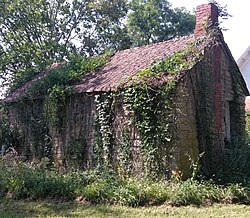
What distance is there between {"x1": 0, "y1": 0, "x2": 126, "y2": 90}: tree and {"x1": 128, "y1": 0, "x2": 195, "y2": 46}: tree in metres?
2.30

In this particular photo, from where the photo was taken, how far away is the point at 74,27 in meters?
28.4

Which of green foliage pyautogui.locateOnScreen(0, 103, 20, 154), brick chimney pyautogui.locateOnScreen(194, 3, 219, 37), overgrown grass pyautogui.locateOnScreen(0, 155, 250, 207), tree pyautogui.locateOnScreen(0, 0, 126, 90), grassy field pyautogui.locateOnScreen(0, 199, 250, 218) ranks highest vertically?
tree pyautogui.locateOnScreen(0, 0, 126, 90)

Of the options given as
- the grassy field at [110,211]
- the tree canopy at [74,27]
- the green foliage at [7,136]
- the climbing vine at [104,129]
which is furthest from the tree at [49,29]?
the grassy field at [110,211]

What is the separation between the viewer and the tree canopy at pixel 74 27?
81.4ft

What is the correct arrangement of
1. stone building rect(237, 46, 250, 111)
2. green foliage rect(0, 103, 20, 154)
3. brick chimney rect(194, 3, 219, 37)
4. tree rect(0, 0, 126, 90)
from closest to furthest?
1. brick chimney rect(194, 3, 219, 37)
2. green foliage rect(0, 103, 20, 154)
3. tree rect(0, 0, 126, 90)
4. stone building rect(237, 46, 250, 111)

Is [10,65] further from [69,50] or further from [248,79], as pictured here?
[248,79]

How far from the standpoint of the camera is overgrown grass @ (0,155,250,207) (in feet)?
30.1

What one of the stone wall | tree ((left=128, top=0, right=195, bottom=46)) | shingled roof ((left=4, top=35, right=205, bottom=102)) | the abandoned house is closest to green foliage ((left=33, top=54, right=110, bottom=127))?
the abandoned house

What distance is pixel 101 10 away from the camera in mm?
28047

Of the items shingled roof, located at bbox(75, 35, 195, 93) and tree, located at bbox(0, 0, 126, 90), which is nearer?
shingled roof, located at bbox(75, 35, 195, 93)

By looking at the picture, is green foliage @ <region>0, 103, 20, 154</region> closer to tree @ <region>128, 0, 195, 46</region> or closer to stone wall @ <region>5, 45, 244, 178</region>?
stone wall @ <region>5, 45, 244, 178</region>

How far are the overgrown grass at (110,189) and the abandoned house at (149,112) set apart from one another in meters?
1.09

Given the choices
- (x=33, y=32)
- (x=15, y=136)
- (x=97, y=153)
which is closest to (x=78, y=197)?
(x=97, y=153)

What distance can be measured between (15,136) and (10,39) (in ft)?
38.9
